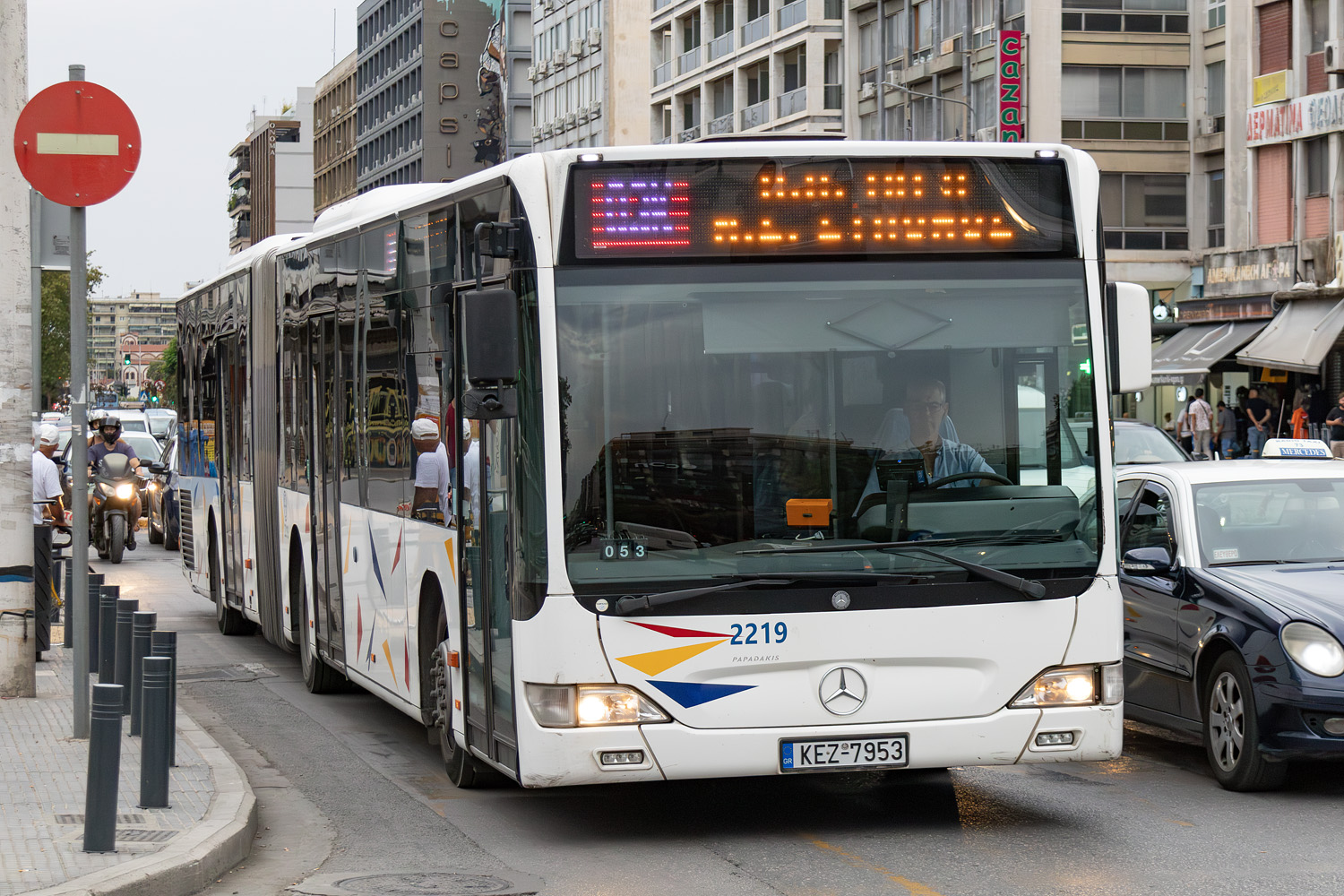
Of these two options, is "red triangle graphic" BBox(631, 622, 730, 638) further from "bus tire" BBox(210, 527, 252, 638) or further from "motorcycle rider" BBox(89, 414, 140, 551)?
"motorcycle rider" BBox(89, 414, 140, 551)

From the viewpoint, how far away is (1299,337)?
44.0 m

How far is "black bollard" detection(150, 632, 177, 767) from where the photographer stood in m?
8.80

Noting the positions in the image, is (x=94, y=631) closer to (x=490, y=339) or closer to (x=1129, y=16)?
(x=490, y=339)

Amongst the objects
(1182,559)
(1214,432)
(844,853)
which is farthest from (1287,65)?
(844,853)

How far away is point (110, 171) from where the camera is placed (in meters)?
9.88

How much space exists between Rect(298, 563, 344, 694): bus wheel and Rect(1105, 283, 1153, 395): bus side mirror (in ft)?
21.4

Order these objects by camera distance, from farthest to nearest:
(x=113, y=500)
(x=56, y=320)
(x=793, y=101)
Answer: (x=56, y=320) < (x=793, y=101) < (x=113, y=500)

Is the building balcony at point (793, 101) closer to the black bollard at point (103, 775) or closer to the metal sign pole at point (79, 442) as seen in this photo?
the metal sign pole at point (79, 442)

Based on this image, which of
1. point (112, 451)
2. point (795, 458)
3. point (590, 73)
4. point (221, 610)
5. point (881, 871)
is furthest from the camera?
point (590, 73)

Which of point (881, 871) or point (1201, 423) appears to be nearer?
point (881, 871)

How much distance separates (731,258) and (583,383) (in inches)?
30.5

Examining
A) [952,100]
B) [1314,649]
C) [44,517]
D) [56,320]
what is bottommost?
[1314,649]

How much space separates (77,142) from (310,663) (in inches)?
182

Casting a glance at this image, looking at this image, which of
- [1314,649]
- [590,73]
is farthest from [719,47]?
[1314,649]
